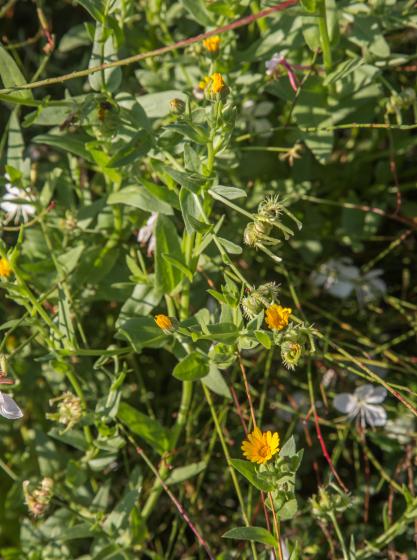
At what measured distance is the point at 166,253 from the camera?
1.20m

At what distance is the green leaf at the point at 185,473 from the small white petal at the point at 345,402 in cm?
34

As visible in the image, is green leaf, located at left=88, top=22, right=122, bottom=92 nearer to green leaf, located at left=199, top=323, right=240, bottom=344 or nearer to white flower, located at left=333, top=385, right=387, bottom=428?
green leaf, located at left=199, top=323, right=240, bottom=344

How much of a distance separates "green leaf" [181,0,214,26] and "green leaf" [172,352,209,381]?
24.9 inches

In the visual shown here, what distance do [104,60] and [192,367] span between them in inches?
22.8

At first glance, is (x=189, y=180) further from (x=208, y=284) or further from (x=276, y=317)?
(x=208, y=284)

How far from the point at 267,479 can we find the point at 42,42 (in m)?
1.34

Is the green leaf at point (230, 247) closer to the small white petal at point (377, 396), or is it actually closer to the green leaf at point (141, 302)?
the green leaf at point (141, 302)

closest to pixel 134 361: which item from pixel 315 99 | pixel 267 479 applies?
pixel 267 479

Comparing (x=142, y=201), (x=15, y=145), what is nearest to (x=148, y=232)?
(x=142, y=201)

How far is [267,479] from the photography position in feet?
3.45

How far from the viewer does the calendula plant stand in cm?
114

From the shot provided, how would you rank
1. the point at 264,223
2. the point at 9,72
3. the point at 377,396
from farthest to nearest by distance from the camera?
the point at 377,396 → the point at 9,72 → the point at 264,223

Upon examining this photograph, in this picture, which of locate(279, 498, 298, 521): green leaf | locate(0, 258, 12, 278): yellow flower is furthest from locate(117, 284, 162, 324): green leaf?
locate(279, 498, 298, 521): green leaf

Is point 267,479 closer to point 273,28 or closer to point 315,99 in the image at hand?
point 315,99
